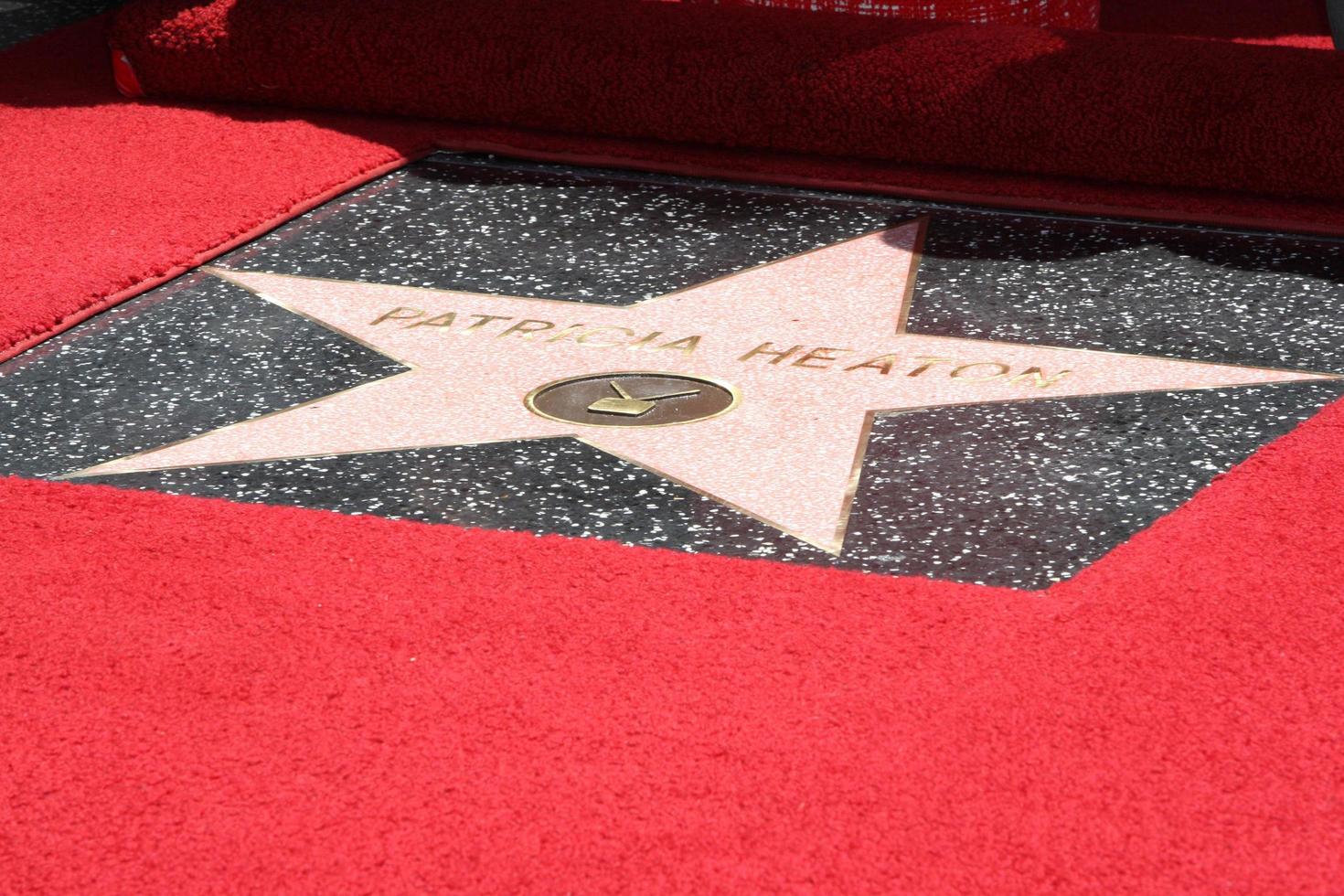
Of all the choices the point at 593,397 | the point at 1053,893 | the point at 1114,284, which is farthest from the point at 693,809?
the point at 1114,284

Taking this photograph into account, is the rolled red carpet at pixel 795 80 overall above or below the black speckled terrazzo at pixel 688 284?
above

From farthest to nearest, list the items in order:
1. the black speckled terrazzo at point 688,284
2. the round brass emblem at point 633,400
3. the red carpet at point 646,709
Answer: the round brass emblem at point 633,400
the black speckled terrazzo at point 688,284
the red carpet at point 646,709

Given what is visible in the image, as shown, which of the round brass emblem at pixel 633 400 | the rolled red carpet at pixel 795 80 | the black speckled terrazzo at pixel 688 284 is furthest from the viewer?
the rolled red carpet at pixel 795 80

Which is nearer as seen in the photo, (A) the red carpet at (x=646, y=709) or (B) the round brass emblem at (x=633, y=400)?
(A) the red carpet at (x=646, y=709)

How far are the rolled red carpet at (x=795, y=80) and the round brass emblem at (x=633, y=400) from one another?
89cm

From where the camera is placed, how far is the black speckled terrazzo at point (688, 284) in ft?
5.41

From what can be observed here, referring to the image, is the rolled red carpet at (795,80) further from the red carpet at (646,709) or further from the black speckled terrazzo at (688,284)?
the red carpet at (646,709)

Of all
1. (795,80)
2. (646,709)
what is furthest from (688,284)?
(646,709)

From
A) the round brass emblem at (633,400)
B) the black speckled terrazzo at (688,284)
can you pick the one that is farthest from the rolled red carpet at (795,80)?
the round brass emblem at (633,400)

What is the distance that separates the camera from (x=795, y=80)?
272 cm

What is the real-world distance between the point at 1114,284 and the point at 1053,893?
1311 millimetres

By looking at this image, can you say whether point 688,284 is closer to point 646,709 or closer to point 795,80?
point 795,80

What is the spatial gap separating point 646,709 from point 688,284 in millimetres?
1066

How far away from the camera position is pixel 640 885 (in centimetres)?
112
